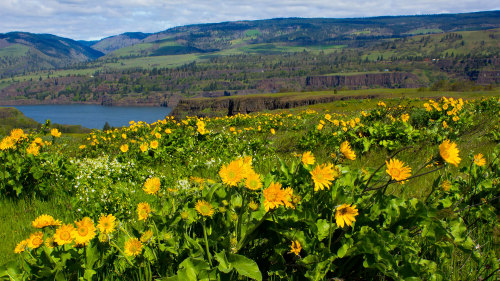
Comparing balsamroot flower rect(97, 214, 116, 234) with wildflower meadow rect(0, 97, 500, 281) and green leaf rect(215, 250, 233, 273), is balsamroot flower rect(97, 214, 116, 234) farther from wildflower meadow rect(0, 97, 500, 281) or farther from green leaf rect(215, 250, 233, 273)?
green leaf rect(215, 250, 233, 273)

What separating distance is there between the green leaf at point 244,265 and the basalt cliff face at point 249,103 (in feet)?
178

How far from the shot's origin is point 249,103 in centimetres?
9438

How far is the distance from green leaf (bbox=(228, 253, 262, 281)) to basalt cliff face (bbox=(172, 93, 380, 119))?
2133 inches

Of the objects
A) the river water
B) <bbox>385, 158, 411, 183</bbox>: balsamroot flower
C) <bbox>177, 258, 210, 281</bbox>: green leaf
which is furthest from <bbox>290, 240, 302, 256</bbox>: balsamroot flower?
the river water

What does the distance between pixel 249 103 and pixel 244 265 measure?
306ft

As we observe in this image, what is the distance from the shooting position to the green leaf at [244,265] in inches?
69.4

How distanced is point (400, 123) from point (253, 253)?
544 centimetres

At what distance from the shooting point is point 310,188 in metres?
2.26

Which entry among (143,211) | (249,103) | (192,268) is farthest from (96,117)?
(192,268)

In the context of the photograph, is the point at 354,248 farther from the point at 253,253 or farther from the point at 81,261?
the point at 81,261

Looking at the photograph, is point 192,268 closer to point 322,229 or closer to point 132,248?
point 132,248

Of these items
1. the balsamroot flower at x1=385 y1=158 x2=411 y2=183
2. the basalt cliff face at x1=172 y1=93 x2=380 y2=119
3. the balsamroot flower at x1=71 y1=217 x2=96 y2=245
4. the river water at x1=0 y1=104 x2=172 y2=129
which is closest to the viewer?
the balsamroot flower at x1=385 y1=158 x2=411 y2=183

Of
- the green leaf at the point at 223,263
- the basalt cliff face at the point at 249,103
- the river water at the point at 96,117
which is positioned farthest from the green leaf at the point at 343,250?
the river water at the point at 96,117

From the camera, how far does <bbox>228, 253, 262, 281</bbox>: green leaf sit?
5.78 feet
